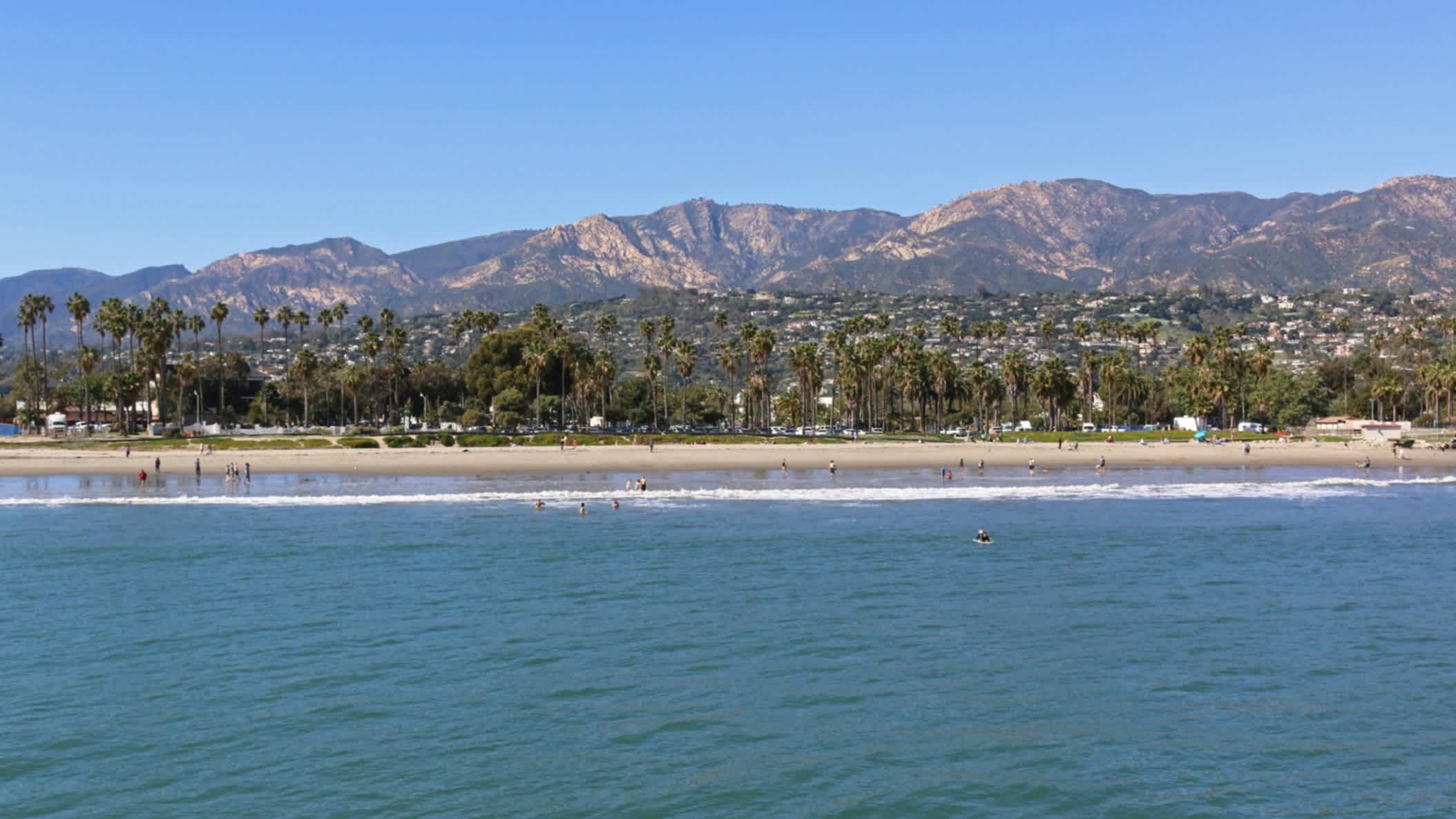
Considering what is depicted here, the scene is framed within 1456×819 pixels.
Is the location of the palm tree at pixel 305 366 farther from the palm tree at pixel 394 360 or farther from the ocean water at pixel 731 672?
the ocean water at pixel 731 672

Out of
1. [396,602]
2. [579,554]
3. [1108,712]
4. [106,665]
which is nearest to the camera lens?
[1108,712]

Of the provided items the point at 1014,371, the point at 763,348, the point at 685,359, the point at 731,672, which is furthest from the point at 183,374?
the point at 731,672

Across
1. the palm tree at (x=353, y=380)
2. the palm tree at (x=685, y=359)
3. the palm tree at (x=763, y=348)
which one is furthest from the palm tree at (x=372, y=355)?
the palm tree at (x=763, y=348)

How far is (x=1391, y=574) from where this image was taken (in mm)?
35531

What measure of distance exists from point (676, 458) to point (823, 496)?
95.1ft

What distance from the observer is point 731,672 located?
78.1 feet

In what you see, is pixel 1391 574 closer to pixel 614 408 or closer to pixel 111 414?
pixel 614 408

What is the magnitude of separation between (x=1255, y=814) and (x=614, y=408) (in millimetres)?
139644

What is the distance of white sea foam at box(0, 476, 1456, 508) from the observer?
196 ft

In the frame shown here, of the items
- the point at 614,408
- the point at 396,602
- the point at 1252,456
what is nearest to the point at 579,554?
the point at 396,602

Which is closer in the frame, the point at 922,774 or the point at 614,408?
the point at 922,774

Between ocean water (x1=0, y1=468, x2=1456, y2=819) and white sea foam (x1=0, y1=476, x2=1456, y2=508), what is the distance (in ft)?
39.6

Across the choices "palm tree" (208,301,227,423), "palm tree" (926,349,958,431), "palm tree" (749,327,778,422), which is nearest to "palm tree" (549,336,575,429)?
"palm tree" (749,327,778,422)

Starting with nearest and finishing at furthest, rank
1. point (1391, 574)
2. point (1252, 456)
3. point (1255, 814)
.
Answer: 1. point (1255, 814)
2. point (1391, 574)
3. point (1252, 456)
